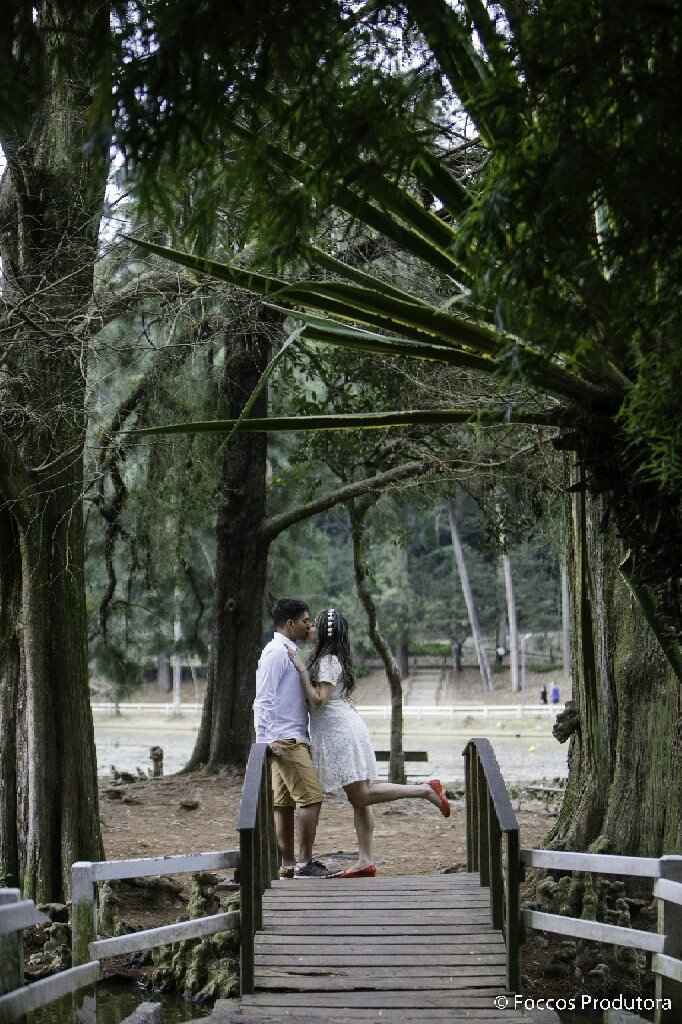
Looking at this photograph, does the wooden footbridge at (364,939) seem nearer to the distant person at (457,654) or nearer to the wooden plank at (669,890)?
the wooden plank at (669,890)

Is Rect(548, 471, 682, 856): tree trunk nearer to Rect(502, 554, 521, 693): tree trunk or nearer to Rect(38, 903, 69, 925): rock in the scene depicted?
Rect(38, 903, 69, 925): rock

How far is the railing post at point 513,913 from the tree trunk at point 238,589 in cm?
1125

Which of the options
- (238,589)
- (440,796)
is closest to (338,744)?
(440,796)

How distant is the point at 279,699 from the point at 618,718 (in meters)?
2.25

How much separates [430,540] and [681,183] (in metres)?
47.1

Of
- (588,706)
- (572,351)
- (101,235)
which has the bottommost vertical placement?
(588,706)

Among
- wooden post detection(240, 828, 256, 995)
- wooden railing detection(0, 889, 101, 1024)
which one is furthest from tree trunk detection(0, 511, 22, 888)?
wooden railing detection(0, 889, 101, 1024)

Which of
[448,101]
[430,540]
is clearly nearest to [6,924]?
[448,101]

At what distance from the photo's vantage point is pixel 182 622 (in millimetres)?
20781

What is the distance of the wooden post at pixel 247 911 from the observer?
536 cm

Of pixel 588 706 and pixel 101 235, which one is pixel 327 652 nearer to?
pixel 588 706

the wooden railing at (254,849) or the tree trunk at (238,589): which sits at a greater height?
the tree trunk at (238,589)

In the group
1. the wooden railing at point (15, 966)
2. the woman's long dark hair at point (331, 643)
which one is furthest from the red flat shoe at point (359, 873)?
the wooden railing at point (15, 966)

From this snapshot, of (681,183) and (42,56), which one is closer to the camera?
(681,183)
